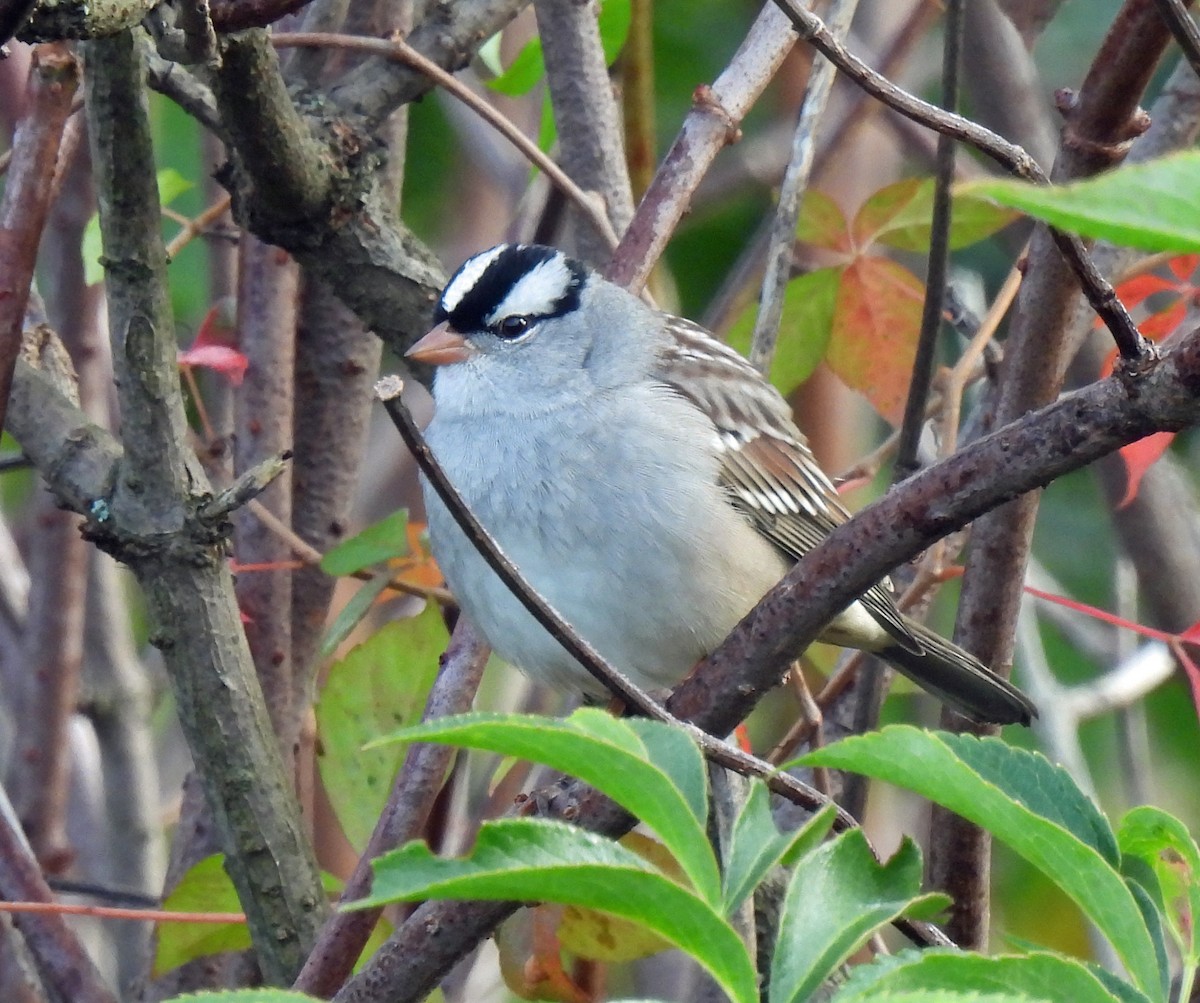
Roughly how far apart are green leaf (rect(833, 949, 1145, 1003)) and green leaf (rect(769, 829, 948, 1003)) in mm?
18

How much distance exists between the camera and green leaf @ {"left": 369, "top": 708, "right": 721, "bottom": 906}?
0.61 metres

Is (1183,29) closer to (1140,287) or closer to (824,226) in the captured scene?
(1140,287)

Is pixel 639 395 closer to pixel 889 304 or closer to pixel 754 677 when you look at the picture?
pixel 889 304

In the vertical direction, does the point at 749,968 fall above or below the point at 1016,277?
below

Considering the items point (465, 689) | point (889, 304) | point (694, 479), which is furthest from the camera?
point (889, 304)

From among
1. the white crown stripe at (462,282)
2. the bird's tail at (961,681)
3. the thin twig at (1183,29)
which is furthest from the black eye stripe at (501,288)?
the thin twig at (1183,29)

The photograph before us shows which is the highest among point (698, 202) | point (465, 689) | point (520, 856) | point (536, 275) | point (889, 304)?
point (698, 202)

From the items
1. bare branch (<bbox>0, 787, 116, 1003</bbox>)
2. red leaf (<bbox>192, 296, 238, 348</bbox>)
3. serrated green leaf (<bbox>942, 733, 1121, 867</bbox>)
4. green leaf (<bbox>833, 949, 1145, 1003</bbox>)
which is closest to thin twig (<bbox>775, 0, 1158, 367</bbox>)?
serrated green leaf (<bbox>942, 733, 1121, 867</bbox>)

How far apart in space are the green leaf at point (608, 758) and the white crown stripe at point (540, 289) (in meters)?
1.44

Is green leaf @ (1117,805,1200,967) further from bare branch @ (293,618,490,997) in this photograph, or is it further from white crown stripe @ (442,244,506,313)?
white crown stripe @ (442,244,506,313)

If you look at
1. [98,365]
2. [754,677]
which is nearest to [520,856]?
[754,677]

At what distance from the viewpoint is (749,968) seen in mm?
605

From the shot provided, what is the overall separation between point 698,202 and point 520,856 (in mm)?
2561

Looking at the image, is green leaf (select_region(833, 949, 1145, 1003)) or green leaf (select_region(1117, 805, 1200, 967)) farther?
green leaf (select_region(1117, 805, 1200, 967))
